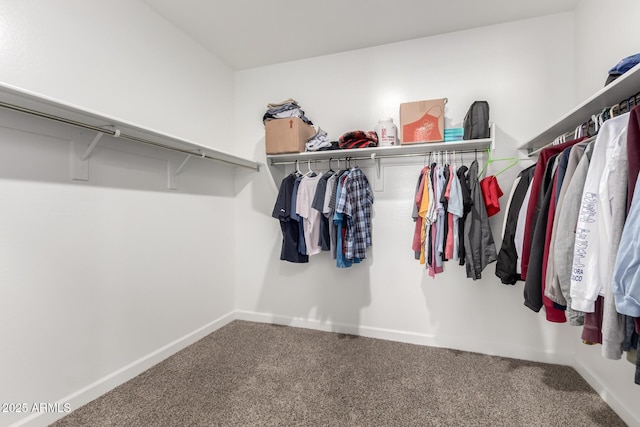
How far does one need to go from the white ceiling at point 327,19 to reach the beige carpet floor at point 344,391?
259cm

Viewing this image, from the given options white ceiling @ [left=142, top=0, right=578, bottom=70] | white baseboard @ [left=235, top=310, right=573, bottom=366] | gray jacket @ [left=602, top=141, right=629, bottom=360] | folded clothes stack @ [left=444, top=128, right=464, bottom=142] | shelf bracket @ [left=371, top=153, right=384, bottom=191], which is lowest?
white baseboard @ [left=235, top=310, right=573, bottom=366]

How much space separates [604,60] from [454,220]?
1.29 meters

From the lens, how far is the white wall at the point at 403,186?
2125 millimetres

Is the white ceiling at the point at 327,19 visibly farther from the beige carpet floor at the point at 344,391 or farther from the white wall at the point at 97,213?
the beige carpet floor at the point at 344,391

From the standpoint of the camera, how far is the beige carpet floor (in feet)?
4.98

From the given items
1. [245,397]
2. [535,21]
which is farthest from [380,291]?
[535,21]

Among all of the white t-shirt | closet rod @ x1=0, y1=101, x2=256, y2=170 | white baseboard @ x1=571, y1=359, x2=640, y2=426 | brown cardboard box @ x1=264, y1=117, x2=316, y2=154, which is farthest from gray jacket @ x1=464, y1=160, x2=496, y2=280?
closet rod @ x1=0, y1=101, x2=256, y2=170

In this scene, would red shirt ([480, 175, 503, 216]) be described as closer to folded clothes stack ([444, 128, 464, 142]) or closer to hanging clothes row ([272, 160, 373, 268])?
folded clothes stack ([444, 128, 464, 142])

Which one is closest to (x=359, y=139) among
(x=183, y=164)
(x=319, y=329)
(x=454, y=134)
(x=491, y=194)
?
(x=454, y=134)

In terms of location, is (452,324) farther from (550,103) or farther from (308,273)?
(550,103)

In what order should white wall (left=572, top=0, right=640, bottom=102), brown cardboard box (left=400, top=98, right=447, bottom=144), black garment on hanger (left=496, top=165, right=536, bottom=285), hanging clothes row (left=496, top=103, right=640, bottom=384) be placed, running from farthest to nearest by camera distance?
1. brown cardboard box (left=400, top=98, right=447, bottom=144)
2. black garment on hanger (left=496, top=165, right=536, bottom=285)
3. white wall (left=572, top=0, right=640, bottom=102)
4. hanging clothes row (left=496, top=103, right=640, bottom=384)

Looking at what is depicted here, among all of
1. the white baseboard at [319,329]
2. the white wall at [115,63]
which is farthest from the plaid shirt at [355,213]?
the white wall at [115,63]

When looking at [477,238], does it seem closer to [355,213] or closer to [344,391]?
[355,213]

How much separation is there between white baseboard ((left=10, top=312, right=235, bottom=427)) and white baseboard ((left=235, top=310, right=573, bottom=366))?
66cm
